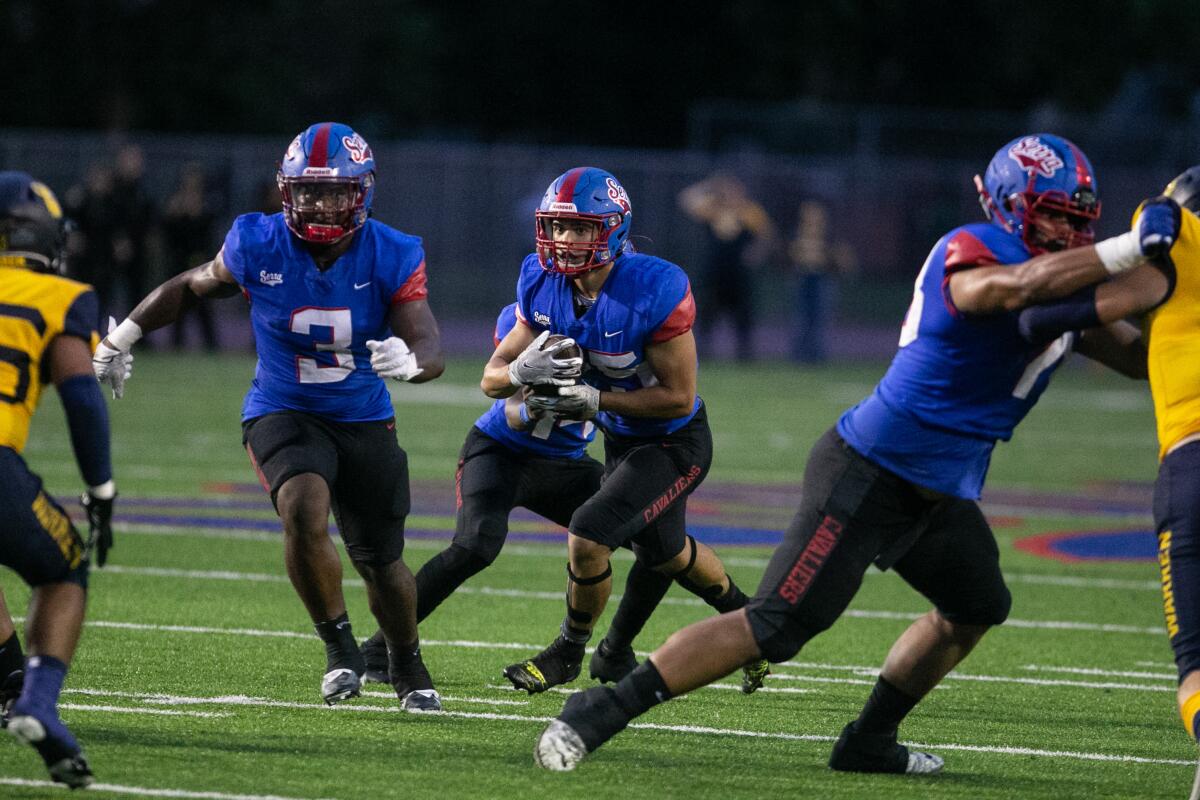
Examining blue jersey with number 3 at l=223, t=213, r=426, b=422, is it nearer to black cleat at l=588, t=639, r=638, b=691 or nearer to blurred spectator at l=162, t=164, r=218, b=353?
black cleat at l=588, t=639, r=638, b=691

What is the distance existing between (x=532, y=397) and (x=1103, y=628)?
3624 millimetres

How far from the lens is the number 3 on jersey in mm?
6223

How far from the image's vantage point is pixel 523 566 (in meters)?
9.88

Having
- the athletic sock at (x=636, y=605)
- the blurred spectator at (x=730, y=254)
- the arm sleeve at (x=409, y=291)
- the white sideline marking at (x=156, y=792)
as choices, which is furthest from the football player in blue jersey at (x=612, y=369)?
the blurred spectator at (x=730, y=254)

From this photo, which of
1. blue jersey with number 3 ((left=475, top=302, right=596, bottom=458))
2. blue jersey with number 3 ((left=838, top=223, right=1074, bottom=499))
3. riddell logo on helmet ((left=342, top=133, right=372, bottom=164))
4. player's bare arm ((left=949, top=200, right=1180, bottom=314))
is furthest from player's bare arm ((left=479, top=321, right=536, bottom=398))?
player's bare arm ((left=949, top=200, right=1180, bottom=314))

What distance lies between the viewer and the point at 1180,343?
16.9 feet

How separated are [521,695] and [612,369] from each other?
1178 millimetres

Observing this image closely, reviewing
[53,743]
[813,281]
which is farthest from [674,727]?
[813,281]

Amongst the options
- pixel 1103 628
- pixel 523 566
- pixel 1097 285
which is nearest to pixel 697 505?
pixel 523 566

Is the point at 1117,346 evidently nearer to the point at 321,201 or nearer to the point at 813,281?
the point at 321,201

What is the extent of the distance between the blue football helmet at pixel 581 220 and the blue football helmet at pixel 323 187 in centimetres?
61

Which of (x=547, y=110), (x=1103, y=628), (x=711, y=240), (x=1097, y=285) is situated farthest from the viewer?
(x=547, y=110)

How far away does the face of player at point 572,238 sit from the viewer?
20.7ft

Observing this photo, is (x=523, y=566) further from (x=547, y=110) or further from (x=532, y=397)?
(x=547, y=110)
